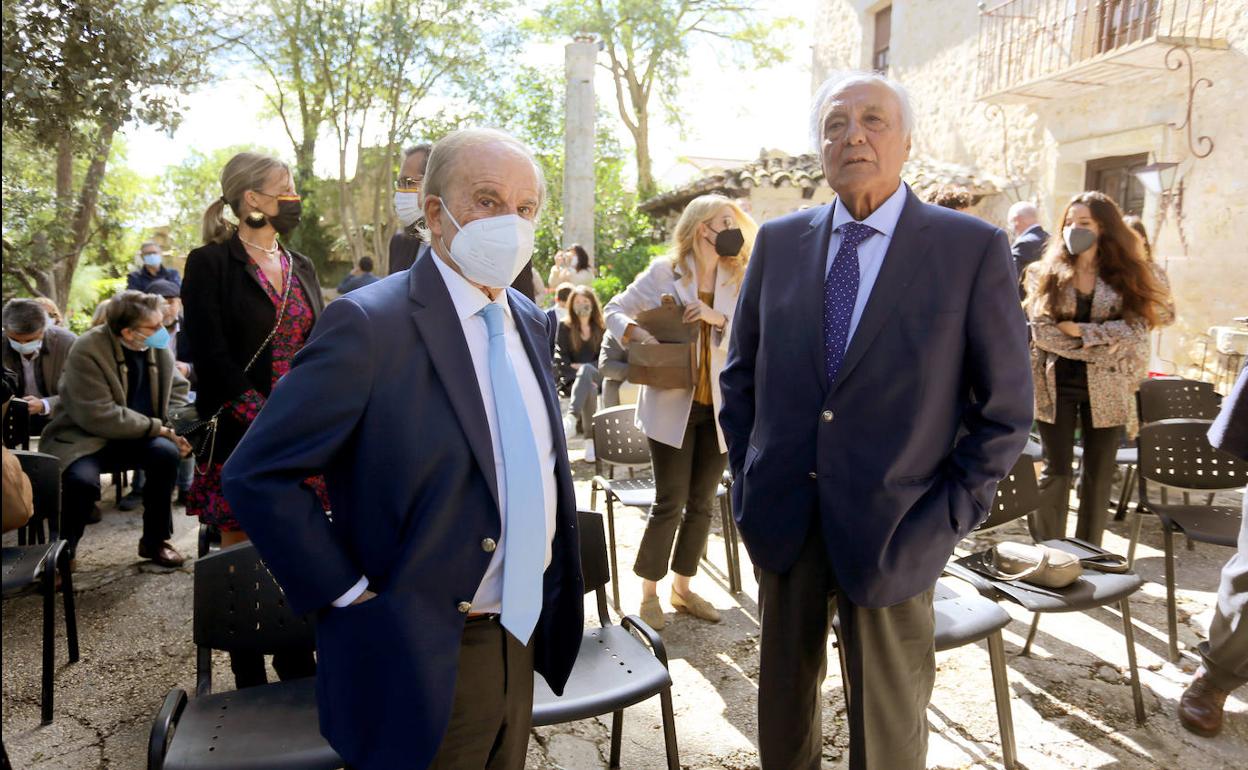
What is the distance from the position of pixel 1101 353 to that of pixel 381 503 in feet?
12.8

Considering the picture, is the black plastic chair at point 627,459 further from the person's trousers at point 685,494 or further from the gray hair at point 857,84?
the gray hair at point 857,84

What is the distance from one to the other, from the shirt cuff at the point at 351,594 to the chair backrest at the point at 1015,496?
2767 millimetres

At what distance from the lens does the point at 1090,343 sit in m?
4.08

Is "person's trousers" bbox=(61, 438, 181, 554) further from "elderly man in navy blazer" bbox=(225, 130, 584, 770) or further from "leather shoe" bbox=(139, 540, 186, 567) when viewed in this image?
"elderly man in navy blazer" bbox=(225, 130, 584, 770)

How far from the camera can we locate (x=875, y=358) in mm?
1949

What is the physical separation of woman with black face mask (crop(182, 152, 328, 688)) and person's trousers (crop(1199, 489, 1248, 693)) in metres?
3.27

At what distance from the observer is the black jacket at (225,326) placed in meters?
3.02

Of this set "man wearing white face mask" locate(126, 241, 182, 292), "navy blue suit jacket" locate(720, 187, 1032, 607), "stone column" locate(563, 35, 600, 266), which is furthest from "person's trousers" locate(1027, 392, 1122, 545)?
"man wearing white face mask" locate(126, 241, 182, 292)

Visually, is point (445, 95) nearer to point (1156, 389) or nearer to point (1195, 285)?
point (1195, 285)

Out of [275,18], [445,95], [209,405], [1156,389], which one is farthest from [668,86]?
[209,405]

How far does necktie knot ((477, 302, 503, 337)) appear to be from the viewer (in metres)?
1.61

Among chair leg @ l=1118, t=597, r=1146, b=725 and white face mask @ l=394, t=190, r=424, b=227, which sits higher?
white face mask @ l=394, t=190, r=424, b=227

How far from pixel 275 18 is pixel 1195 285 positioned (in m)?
19.2

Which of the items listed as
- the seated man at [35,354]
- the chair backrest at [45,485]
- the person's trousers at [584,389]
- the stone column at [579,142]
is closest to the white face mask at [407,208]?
the chair backrest at [45,485]
